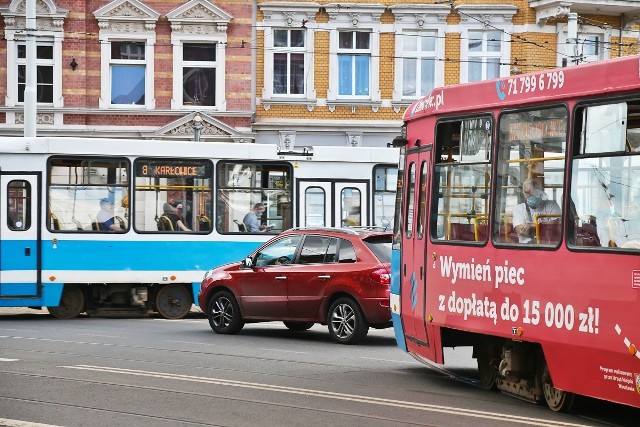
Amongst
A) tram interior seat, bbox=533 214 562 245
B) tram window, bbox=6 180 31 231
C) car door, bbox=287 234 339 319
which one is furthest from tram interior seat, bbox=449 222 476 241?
tram window, bbox=6 180 31 231

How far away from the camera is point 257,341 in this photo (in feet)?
60.4

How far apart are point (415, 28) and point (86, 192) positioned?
16599 millimetres

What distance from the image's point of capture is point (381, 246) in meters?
17.9

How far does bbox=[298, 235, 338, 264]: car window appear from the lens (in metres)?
18.2

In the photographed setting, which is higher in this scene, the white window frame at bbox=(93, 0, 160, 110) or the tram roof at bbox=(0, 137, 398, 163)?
the white window frame at bbox=(93, 0, 160, 110)

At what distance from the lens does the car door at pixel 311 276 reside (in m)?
18.1

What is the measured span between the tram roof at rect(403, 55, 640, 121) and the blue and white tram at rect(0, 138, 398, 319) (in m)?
10.7

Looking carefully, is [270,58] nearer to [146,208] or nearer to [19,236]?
[146,208]

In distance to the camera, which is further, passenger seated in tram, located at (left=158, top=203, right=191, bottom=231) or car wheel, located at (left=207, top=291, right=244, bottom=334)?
passenger seated in tram, located at (left=158, top=203, right=191, bottom=231)

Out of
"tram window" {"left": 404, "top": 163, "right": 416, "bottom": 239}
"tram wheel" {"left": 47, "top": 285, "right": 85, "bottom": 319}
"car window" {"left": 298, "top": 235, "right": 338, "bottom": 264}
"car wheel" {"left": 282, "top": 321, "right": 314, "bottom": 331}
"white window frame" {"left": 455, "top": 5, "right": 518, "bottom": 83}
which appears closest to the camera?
"tram window" {"left": 404, "top": 163, "right": 416, "bottom": 239}

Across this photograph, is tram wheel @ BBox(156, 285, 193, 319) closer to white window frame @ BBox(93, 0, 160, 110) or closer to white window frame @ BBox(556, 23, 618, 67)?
white window frame @ BBox(93, 0, 160, 110)

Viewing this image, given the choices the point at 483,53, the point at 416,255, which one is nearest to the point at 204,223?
the point at 416,255

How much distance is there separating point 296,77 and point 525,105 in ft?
87.4

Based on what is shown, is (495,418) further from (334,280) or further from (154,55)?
(154,55)
